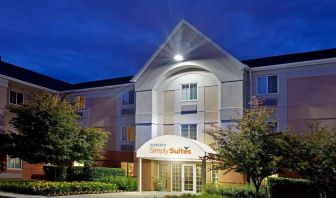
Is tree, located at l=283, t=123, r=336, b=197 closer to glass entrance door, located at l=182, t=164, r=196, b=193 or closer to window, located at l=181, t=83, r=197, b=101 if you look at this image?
glass entrance door, located at l=182, t=164, r=196, b=193

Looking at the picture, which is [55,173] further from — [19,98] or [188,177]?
[188,177]

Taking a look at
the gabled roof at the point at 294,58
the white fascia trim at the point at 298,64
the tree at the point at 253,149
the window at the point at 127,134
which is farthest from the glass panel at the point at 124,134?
the tree at the point at 253,149

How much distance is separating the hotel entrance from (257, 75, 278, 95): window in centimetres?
524

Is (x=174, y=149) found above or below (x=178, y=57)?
below

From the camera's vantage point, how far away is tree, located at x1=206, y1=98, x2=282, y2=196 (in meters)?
19.5

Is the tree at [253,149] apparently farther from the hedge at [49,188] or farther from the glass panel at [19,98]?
the glass panel at [19,98]

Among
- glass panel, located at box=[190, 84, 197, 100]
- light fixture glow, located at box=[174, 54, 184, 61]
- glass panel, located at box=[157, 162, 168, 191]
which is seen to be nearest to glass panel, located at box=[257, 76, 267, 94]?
glass panel, located at box=[190, 84, 197, 100]

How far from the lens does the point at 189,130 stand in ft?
102

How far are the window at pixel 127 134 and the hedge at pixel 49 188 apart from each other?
750 cm

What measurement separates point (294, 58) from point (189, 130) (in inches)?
346

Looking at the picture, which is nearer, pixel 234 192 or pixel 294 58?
pixel 234 192

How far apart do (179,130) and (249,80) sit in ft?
20.7

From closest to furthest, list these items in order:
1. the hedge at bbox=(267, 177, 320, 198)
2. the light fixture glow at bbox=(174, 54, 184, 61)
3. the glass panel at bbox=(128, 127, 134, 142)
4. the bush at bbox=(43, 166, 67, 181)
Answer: the hedge at bbox=(267, 177, 320, 198), the bush at bbox=(43, 166, 67, 181), the light fixture glow at bbox=(174, 54, 184, 61), the glass panel at bbox=(128, 127, 134, 142)

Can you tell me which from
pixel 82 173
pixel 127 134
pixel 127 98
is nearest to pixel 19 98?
pixel 127 98
